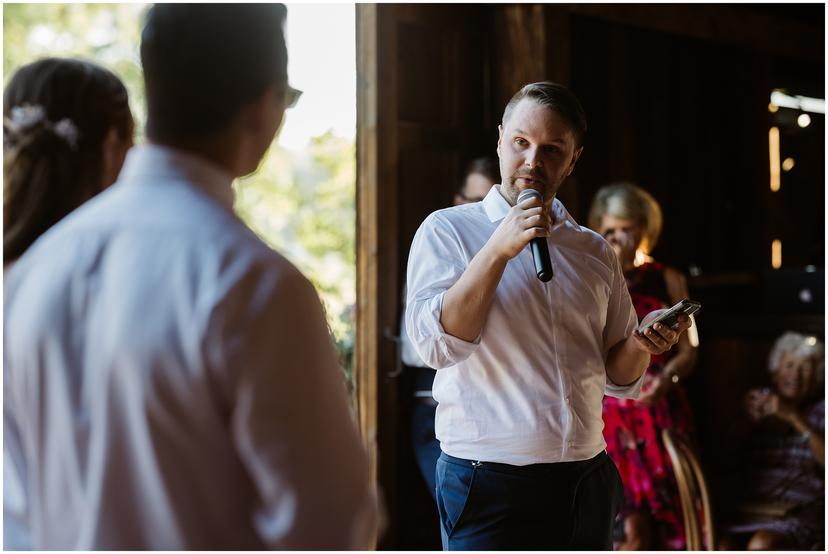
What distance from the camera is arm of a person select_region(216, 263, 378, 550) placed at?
2.92ft

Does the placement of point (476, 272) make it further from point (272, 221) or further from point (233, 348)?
point (272, 221)

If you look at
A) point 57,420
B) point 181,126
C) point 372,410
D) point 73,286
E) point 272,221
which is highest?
point 272,221

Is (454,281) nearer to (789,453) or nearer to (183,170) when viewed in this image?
(183,170)

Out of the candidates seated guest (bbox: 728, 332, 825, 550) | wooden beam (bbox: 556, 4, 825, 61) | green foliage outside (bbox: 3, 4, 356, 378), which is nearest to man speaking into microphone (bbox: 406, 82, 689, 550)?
seated guest (bbox: 728, 332, 825, 550)

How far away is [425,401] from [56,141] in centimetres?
244

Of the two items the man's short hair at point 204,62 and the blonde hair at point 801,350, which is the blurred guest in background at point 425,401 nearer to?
the blonde hair at point 801,350

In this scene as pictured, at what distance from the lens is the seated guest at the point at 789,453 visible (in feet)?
11.0

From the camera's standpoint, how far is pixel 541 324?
157 centimetres

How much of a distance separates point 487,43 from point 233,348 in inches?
135

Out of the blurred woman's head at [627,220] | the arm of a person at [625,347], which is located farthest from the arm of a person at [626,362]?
the blurred woman's head at [627,220]

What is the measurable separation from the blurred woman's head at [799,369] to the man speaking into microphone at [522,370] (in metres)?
2.24

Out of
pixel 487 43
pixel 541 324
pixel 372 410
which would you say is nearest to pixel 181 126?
pixel 541 324

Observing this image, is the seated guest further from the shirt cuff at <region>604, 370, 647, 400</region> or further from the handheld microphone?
the handheld microphone

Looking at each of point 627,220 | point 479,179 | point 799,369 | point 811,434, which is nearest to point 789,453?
point 811,434
